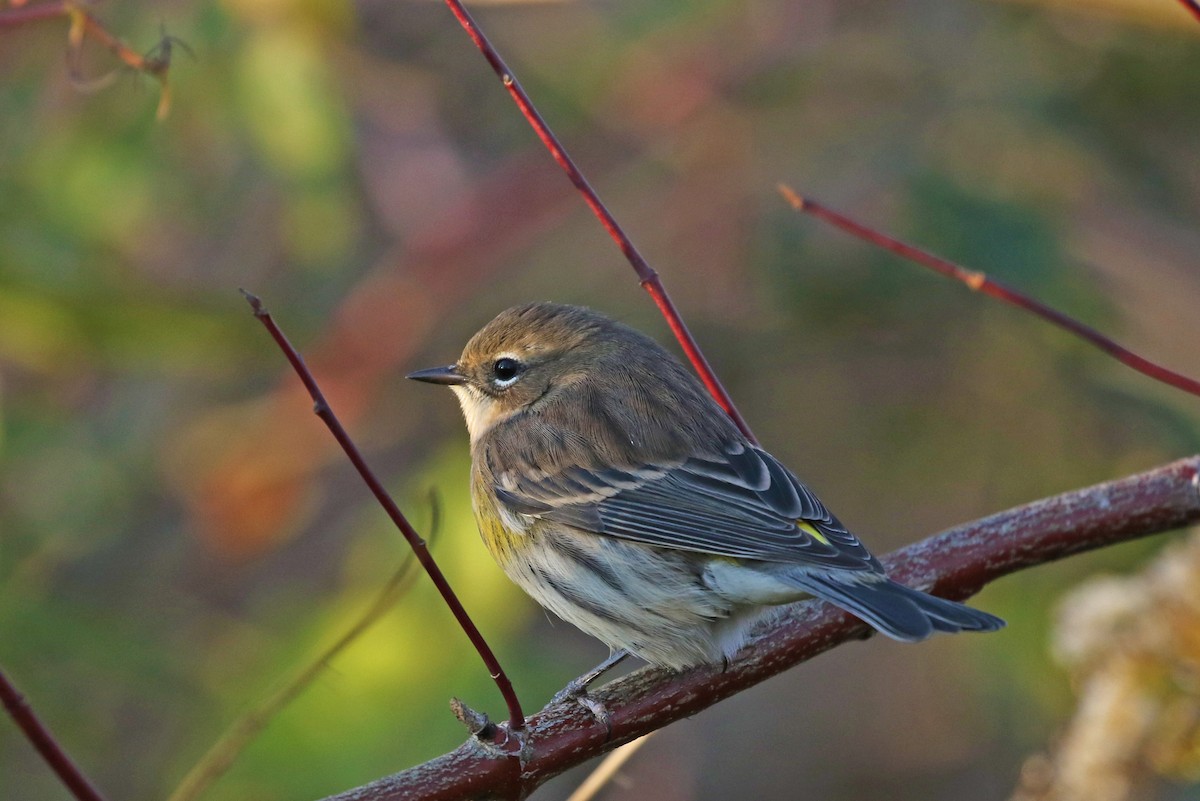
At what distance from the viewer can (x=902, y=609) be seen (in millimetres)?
2648

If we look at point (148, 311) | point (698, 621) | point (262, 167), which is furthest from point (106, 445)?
point (698, 621)

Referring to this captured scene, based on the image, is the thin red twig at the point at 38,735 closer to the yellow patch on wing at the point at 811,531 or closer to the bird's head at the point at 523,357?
the yellow patch on wing at the point at 811,531

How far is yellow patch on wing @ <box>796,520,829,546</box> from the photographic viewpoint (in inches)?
121

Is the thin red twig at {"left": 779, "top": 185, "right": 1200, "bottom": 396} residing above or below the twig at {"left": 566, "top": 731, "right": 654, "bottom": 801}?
above

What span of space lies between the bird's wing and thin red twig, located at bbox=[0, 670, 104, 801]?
1.62 m

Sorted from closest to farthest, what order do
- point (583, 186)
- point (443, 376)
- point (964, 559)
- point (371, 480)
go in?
point (371, 480) < point (583, 186) < point (964, 559) < point (443, 376)

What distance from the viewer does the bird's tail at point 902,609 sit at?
2582 mm

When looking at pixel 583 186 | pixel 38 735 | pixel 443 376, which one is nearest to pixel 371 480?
pixel 38 735

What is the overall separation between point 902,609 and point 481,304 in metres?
3.52

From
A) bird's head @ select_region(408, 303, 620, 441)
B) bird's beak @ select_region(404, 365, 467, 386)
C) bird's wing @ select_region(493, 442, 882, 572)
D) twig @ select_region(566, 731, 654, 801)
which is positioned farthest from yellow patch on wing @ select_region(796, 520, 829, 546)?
bird's beak @ select_region(404, 365, 467, 386)

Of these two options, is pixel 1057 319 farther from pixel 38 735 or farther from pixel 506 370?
pixel 38 735

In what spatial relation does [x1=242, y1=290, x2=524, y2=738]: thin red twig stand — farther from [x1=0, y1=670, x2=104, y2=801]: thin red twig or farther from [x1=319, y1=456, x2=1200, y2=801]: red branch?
[x1=319, y1=456, x2=1200, y2=801]: red branch

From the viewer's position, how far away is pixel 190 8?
453cm

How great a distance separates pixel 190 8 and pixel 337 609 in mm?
2091
